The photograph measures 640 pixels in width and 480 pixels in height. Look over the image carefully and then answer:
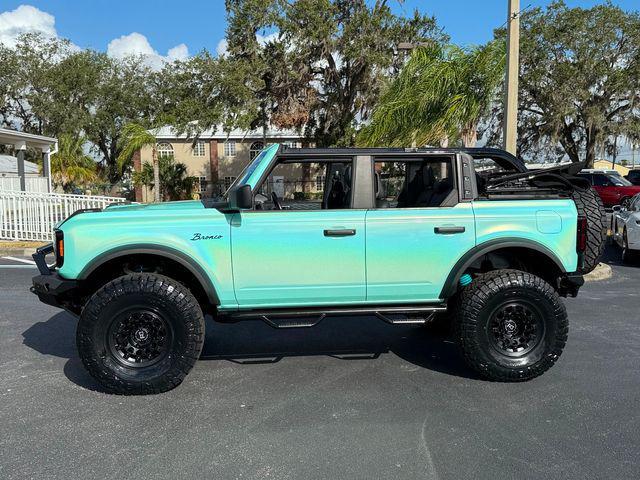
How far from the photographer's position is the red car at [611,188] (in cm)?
2169

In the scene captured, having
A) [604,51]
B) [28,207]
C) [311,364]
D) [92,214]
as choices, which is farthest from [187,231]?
[604,51]

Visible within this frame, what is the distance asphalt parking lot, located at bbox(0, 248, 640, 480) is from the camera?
Result: 10.7 feet

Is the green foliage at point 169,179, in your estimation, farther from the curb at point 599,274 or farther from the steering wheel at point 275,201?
the steering wheel at point 275,201

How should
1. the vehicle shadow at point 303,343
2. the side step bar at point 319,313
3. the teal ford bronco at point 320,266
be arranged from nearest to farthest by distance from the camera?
the teal ford bronco at point 320,266 < the side step bar at point 319,313 < the vehicle shadow at point 303,343

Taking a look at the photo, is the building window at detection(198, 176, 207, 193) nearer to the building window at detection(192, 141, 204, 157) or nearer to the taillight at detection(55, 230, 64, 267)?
the building window at detection(192, 141, 204, 157)

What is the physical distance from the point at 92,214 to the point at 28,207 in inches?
444

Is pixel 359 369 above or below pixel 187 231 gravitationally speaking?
below

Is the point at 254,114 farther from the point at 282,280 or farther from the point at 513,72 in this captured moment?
the point at 282,280

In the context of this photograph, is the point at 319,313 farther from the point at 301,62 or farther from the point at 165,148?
the point at 165,148

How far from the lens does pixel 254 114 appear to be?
Answer: 28141 millimetres

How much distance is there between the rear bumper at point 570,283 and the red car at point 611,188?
18.5 meters

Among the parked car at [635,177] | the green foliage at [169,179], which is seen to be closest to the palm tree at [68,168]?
the green foliage at [169,179]

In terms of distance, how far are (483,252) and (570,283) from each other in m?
0.91

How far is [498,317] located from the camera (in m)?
4.58
